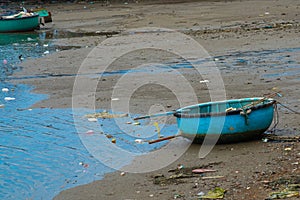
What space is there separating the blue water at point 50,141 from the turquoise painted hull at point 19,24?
32.9 ft

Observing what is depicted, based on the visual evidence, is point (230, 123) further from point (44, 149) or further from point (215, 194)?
point (44, 149)

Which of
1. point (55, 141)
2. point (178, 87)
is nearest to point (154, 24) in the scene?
point (178, 87)

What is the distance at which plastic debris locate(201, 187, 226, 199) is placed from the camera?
19.8 feet

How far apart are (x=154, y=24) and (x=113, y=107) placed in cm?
1109

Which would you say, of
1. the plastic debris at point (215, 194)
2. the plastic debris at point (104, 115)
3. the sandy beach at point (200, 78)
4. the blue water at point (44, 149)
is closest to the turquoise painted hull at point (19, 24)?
the sandy beach at point (200, 78)

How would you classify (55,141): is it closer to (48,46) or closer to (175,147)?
(175,147)

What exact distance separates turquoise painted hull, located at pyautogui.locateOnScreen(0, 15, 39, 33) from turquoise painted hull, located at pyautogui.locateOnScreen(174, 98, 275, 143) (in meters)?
16.6

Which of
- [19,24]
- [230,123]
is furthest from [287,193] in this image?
[19,24]

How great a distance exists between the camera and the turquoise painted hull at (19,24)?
2357 cm

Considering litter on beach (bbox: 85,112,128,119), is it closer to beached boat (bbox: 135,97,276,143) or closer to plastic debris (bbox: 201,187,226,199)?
beached boat (bbox: 135,97,276,143)

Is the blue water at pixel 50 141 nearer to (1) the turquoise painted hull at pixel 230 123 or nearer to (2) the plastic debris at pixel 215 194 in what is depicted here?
(1) the turquoise painted hull at pixel 230 123

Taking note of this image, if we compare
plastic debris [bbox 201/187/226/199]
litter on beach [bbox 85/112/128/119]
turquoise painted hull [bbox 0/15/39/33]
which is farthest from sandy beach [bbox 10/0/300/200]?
turquoise painted hull [bbox 0/15/39/33]

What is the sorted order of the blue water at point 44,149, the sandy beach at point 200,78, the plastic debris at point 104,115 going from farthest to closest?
the plastic debris at point 104,115 < the blue water at point 44,149 < the sandy beach at point 200,78

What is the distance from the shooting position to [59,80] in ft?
44.5
